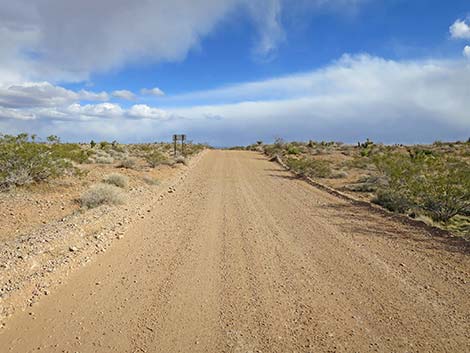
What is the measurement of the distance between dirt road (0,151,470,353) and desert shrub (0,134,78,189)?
21.5 feet

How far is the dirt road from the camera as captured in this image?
427cm

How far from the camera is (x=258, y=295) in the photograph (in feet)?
17.8

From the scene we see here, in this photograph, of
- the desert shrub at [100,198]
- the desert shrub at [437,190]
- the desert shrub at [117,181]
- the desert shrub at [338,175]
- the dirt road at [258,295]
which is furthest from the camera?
the desert shrub at [338,175]

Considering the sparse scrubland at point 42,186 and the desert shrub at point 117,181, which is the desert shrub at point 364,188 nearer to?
the sparse scrubland at point 42,186

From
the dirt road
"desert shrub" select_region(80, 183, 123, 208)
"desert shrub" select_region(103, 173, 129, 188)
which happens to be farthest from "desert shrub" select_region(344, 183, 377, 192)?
"desert shrub" select_region(80, 183, 123, 208)

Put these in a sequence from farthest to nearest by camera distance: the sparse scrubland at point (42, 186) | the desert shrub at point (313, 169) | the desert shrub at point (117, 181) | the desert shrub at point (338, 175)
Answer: the desert shrub at point (338, 175), the desert shrub at point (313, 169), the desert shrub at point (117, 181), the sparse scrubland at point (42, 186)

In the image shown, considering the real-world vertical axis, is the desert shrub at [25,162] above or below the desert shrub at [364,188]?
above

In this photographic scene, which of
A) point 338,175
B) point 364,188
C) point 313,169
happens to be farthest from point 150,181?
point 338,175

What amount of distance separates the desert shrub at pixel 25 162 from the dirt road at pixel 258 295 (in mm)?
6559

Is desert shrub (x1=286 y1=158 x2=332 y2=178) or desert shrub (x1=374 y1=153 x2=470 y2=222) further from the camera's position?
desert shrub (x1=286 y1=158 x2=332 y2=178)

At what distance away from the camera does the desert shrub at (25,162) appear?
1273cm

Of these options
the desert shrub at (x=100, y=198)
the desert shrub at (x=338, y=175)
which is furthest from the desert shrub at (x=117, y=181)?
the desert shrub at (x=338, y=175)

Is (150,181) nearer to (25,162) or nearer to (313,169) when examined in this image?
(25,162)

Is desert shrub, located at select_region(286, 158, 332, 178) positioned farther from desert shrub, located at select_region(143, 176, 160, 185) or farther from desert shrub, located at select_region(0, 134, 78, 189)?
desert shrub, located at select_region(0, 134, 78, 189)
